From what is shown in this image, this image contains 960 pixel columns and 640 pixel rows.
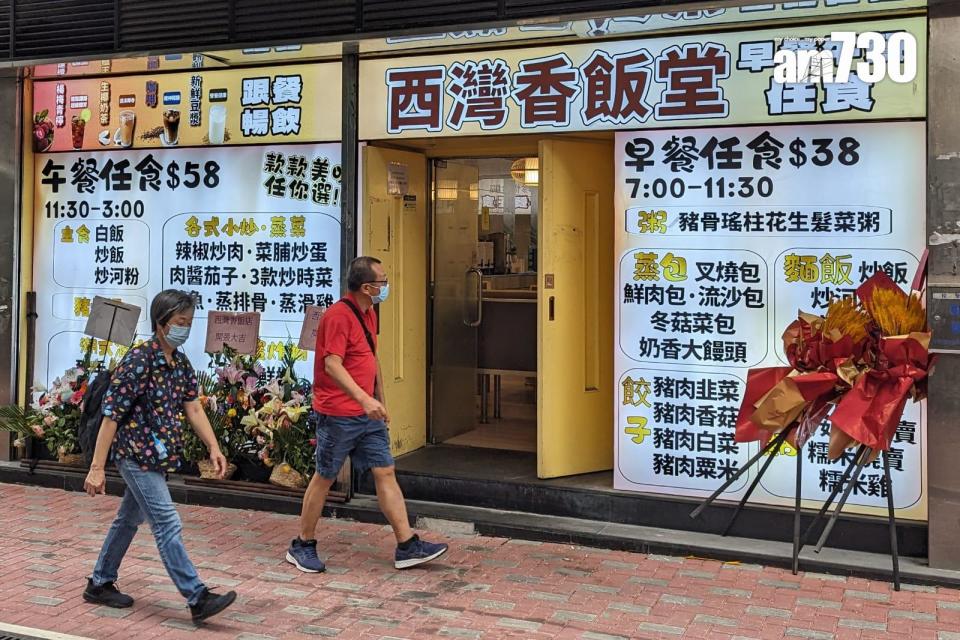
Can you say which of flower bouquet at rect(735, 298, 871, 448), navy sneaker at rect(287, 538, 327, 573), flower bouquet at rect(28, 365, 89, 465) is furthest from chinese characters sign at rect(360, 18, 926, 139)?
flower bouquet at rect(28, 365, 89, 465)

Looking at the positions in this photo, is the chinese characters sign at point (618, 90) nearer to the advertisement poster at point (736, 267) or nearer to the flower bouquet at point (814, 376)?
the advertisement poster at point (736, 267)

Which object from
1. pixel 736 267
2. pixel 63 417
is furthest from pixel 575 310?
pixel 63 417

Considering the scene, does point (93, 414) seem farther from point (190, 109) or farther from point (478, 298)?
point (478, 298)

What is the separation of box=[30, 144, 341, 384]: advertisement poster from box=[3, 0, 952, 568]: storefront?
2 cm

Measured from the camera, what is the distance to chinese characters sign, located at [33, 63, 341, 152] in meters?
7.98

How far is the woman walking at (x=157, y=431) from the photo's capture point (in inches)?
207

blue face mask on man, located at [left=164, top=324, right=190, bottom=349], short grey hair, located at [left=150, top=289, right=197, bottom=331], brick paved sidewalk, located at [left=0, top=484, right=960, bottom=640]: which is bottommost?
brick paved sidewalk, located at [left=0, top=484, right=960, bottom=640]

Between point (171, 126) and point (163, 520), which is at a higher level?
point (171, 126)

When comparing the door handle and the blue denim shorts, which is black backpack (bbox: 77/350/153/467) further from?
the door handle

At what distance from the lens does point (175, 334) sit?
5.32 meters

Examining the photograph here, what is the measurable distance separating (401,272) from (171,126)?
6.87ft

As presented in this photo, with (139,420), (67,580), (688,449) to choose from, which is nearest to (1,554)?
(67,580)

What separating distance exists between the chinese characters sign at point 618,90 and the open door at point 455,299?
1.21 meters

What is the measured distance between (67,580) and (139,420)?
1.43 m
